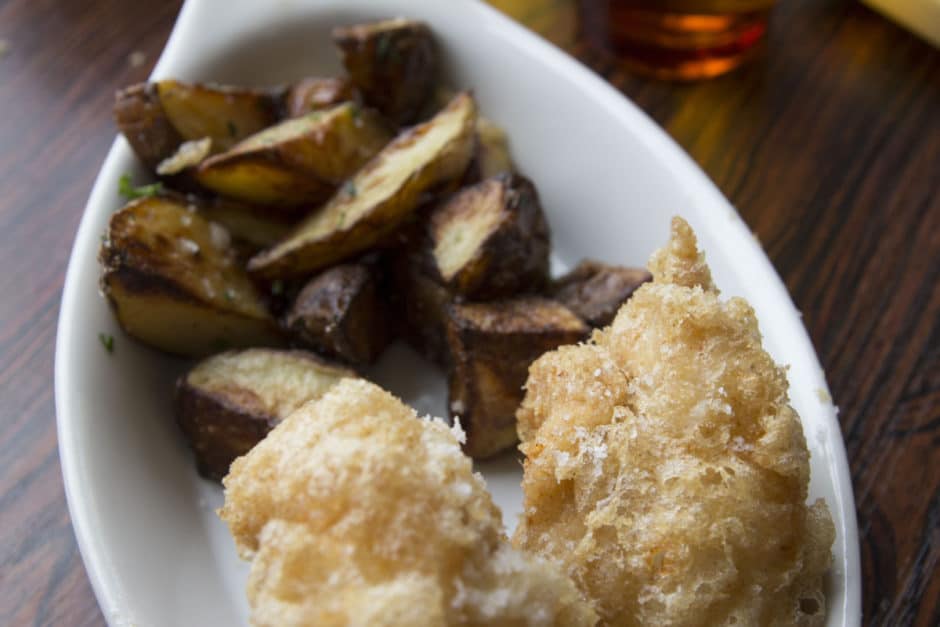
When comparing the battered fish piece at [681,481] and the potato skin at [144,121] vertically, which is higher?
the potato skin at [144,121]

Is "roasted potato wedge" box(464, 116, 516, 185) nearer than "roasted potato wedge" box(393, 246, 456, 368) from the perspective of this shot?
No

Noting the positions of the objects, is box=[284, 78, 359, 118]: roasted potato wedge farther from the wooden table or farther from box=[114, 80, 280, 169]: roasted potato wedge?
the wooden table

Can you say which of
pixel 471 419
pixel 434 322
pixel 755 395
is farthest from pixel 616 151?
pixel 755 395

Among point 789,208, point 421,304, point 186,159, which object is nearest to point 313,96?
point 186,159

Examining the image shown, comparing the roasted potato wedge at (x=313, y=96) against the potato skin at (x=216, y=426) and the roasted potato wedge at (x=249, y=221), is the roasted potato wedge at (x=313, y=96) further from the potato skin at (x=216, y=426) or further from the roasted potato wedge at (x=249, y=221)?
the potato skin at (x=216, y=426)

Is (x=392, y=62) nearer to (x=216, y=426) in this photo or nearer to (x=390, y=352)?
(x=390, y=352)

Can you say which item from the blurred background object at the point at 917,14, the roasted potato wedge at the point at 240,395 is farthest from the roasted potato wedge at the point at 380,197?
the blurred background object at the point at 917,14

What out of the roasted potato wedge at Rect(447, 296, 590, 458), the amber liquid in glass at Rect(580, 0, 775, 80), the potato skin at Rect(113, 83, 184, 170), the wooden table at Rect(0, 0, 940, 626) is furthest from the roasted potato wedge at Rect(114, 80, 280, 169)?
the amber liquid in glass at Rect(580, 0, 775, 80)
